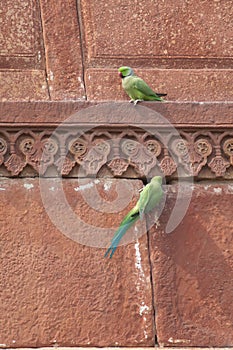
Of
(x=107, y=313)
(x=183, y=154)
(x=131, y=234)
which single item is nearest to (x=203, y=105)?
(x=183, y=154)

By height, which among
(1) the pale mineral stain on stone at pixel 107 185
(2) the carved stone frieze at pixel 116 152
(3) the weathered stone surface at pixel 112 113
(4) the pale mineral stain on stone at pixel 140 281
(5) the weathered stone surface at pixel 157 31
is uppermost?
(5) the weathered stone surface at pixel 157 31

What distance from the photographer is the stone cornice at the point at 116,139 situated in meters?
6.07

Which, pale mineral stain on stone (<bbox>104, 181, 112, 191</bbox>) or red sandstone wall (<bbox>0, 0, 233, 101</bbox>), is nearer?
pale mineral stain on stone (<bbox>104, 181, 112, 191</bbox>)

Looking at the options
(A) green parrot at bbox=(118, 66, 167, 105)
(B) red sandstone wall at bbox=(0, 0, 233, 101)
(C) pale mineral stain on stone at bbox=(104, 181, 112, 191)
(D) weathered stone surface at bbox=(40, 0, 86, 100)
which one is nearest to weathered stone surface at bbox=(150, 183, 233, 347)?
(C) pale mineral stain on stone at bbox=(104, 181, 112, 191)

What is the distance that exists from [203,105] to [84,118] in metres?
0.58

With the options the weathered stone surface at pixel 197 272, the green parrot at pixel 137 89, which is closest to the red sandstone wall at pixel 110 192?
the weathered stone surface at pixel 197 272

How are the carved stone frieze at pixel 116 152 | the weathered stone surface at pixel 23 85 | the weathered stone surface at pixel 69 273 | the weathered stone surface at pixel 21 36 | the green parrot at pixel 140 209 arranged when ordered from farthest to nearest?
the weathered stone surface at pixel 21 36, the weathered stone surface at pixel 23 85, the carved stone frieze at pixel 116 152, the green parrot at pixel 140 209, the weathered stone surface at pixel 69 273

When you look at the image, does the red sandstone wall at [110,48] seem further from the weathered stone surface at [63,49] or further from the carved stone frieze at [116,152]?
the carved stone frieze at [116,152]

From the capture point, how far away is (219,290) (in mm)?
5887

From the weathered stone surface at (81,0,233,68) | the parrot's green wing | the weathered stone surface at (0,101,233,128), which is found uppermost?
the weathered stone surface at (81,0,233,68)

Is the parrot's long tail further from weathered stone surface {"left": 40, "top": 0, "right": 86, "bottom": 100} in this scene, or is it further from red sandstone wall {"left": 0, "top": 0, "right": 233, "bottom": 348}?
weathered stone surface {"left": 40, "top": 0, "right": 86, "bottom": 100}

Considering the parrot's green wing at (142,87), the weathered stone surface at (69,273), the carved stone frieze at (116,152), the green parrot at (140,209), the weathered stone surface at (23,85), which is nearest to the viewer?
the weathered stone surface at (69,273)

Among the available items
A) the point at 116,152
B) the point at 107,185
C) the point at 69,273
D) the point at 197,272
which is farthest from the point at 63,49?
the point at 197,272

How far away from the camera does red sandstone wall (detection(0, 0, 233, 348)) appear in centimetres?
577
